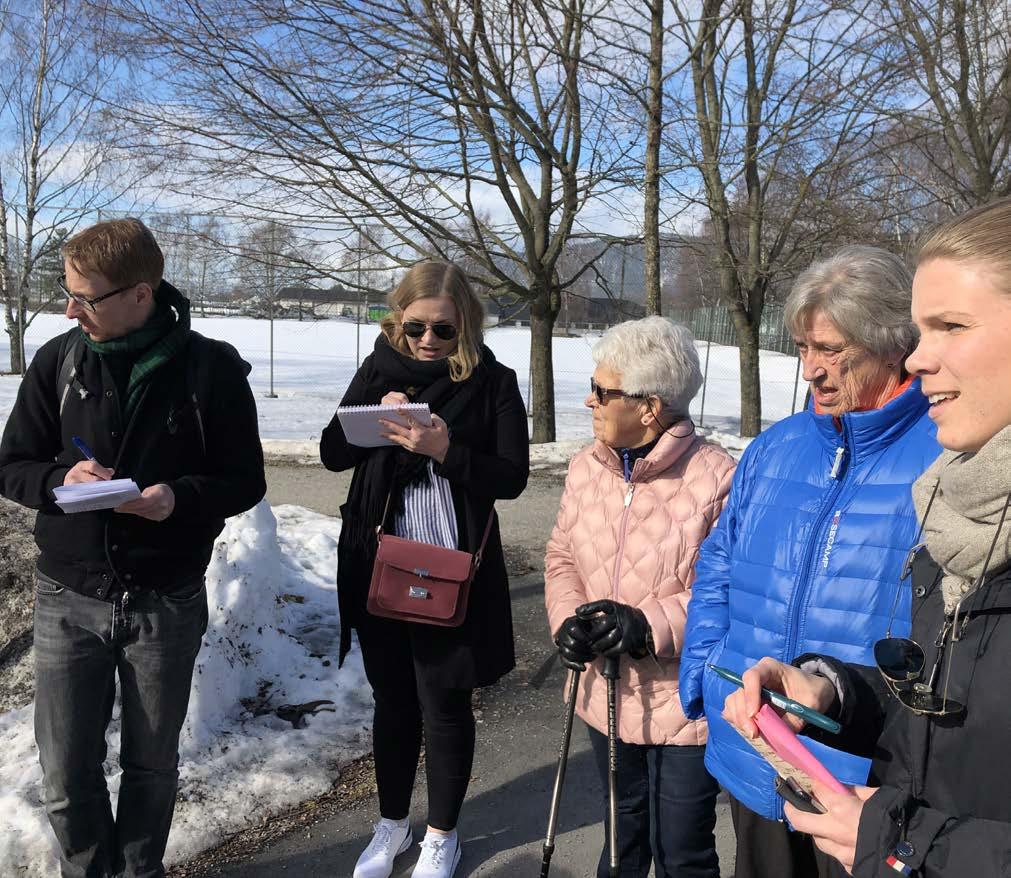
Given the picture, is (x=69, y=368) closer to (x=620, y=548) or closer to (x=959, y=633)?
(x=620, y=548)

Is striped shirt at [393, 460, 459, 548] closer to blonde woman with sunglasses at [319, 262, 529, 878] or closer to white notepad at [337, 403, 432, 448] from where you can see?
blonde woman with sunglasses at [319, 262, 529, 878]

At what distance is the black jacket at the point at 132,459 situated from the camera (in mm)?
2568

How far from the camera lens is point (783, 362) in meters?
32.7

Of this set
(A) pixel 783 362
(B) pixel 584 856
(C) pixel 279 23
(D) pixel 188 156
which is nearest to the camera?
(B) pixel 584 856

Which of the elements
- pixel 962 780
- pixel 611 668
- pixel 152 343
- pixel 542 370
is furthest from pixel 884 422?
pixel 542 370

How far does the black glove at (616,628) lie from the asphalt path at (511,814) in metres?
1.21

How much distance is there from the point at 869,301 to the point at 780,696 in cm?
109

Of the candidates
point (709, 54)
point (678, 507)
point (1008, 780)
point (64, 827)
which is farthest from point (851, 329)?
point (709, 54)

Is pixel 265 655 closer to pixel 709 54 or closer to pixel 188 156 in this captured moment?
pixel 188 156

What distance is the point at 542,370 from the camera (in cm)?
1221

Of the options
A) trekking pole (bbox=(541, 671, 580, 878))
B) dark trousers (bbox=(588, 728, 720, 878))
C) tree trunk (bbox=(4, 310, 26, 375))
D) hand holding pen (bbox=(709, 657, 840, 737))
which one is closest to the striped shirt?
trekking pole (bbox=(541, 671, 580, 878))

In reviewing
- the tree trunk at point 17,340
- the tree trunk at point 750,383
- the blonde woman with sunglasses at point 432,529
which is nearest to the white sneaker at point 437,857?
the blonde woman with sunglasses at point 432,529

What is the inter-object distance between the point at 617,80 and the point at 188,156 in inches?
166

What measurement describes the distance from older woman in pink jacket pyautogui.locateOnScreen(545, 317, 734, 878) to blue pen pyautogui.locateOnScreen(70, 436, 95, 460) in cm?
147
